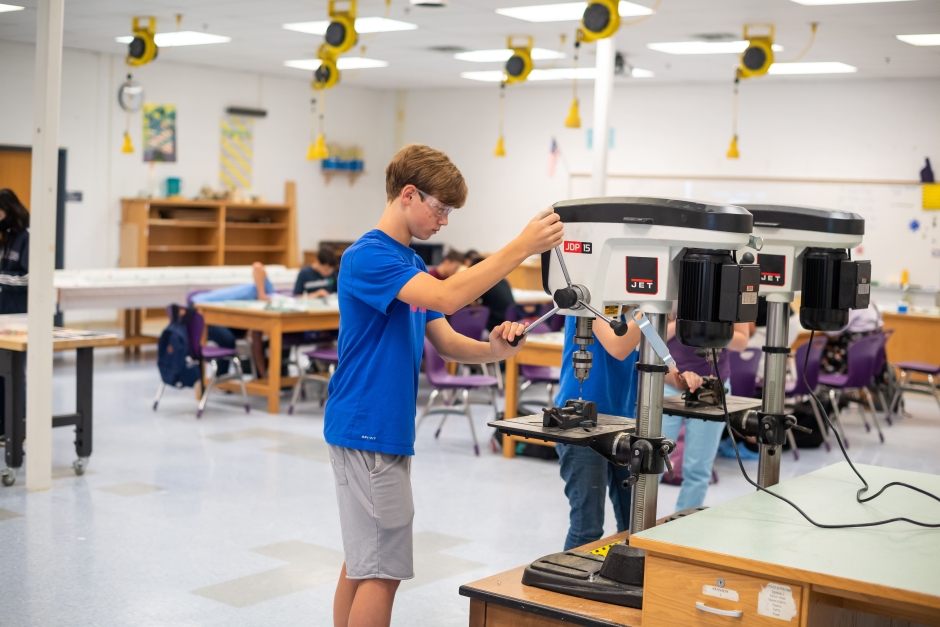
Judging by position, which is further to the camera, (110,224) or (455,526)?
(110,224)

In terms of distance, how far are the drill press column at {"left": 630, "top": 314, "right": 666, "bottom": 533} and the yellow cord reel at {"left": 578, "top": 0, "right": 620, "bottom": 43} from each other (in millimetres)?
4706

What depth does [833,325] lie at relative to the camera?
8.79ft

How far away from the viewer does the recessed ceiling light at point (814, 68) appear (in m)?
10.3

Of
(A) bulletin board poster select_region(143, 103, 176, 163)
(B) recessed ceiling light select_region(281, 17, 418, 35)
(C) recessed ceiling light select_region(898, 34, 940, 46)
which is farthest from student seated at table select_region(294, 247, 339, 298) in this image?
(C) recessed ceiling light select_region(898, 34, 940, 46)

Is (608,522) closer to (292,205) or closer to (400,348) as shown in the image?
(400,348)

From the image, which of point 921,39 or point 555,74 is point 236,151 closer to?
point 555,74

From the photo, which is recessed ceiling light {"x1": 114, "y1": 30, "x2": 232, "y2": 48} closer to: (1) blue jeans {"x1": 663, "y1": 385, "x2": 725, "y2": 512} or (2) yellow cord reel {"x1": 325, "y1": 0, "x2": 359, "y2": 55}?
(2) yellow cord reel {"x1": 325, "y1": 0, "x2": 359, "y2": 55}

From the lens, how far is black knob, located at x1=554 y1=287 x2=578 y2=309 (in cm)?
210

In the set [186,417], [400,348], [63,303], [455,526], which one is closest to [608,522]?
[455,526]

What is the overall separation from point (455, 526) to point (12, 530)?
76.2 inches

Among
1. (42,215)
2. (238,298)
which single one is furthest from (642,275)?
(238,298)

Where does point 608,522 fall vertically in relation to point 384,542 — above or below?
below

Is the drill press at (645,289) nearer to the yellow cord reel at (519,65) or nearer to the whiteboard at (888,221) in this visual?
the yellow cord reel at (519,65)

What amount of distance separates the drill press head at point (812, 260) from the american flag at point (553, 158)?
1091 centimetres
